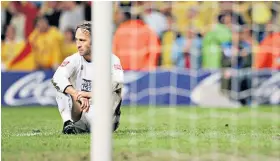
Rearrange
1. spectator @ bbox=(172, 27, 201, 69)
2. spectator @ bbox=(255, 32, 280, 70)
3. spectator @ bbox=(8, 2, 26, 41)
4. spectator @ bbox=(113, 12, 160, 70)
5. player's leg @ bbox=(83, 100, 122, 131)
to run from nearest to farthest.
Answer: player's leg @ bbox=(83, 100, 122, 131) → spectator @ bbox=(113, 12, 160, 70) → spectator @ bbox=(8, 2, 26, 41) → spectator @ bbox=(172, 27, 201, 69) → spectator @ bbox=(255, 32, 280, 70)

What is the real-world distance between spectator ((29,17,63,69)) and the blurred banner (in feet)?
0.51

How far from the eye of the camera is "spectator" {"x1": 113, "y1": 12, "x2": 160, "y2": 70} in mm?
9547

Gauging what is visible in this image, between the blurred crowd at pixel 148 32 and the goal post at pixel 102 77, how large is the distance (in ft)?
17.9

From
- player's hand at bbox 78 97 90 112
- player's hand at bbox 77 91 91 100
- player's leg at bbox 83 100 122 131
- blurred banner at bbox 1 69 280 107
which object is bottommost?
player's leg at bbox 83 100 122 131

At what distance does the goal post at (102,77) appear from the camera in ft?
13.0

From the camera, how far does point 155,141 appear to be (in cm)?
555

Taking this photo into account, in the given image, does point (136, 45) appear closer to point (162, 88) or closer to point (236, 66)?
point (162, 88)

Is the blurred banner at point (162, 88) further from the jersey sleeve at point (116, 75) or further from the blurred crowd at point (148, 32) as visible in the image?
the jersey sleeve at point (116, 75)

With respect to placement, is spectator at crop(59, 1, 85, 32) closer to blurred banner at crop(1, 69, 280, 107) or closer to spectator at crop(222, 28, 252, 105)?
blurred banner at crop(1, 69, 280, 107)

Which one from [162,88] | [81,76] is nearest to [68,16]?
[162,88]

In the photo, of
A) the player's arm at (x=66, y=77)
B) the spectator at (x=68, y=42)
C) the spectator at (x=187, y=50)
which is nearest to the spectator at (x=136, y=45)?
the spectator at (x=187, y=50)

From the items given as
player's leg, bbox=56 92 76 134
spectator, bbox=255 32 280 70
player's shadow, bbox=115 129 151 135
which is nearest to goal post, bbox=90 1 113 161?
player's leg, bbox=56 92 76 134

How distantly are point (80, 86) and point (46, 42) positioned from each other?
4.40m

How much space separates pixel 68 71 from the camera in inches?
220
